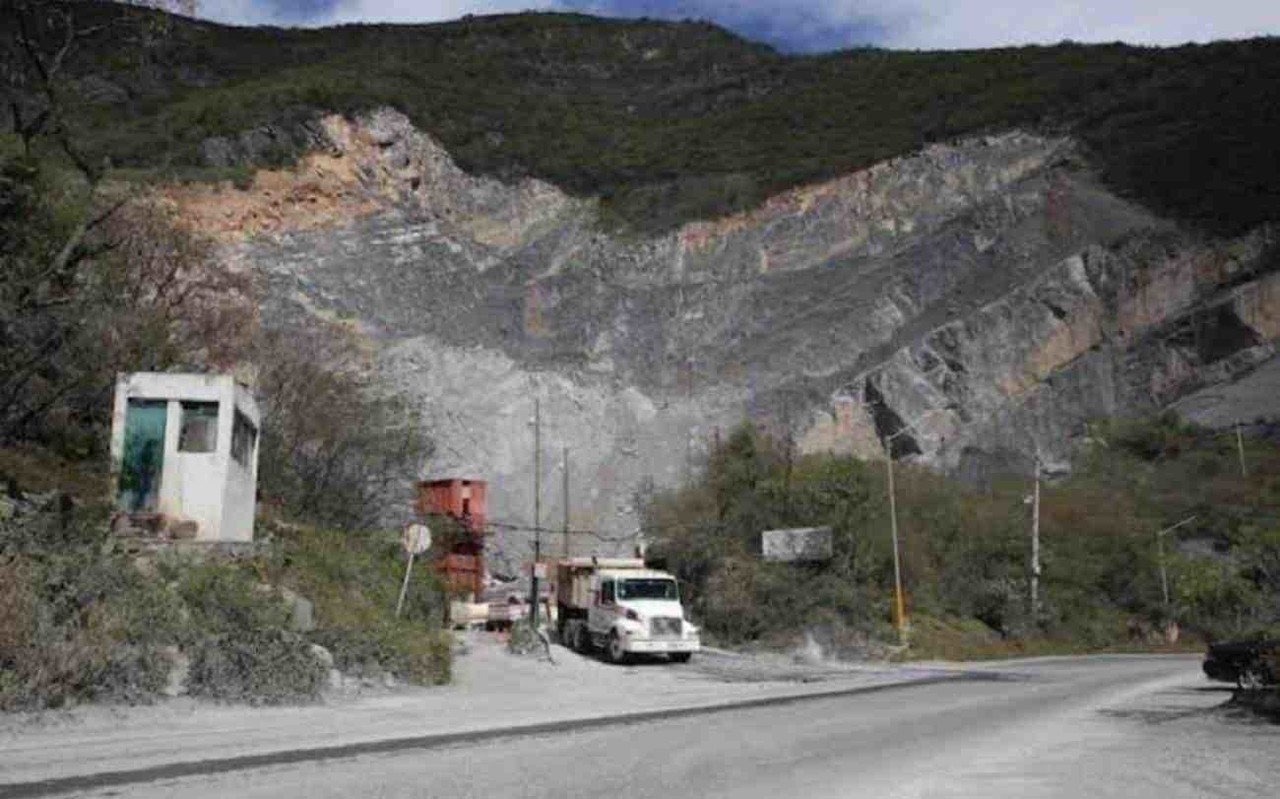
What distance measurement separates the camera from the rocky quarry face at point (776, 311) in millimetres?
70000

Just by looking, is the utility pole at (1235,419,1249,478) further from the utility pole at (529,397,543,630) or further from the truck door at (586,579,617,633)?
the truck door at (586,579,617,633)

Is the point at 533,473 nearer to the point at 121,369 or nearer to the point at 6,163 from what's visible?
the point at 121,369

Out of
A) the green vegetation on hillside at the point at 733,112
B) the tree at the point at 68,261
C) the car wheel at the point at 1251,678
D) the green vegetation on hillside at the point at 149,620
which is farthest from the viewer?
the green vegetation on hillside at the point at 733,112

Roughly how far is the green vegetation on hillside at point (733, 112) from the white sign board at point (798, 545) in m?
42.0

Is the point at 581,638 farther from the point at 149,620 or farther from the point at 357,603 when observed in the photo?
the point at 149,620

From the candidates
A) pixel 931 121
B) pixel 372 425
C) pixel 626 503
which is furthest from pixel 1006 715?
pixel 931 121

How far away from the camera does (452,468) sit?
67.2 metres

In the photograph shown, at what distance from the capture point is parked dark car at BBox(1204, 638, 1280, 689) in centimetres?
1889

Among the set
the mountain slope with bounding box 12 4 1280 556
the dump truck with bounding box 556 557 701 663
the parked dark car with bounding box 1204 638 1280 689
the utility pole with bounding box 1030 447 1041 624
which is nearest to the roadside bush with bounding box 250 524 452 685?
the dump truck with bounding box 556 557 701 663

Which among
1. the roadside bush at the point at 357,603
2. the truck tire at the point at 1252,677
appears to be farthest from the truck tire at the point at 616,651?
the truck tire at the point at 1252,677

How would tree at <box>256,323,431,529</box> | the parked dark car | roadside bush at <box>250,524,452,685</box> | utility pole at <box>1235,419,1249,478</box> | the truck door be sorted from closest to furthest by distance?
the parked dark car, roadside bush at <box>250,524,452,685</box>, the truck door, tree at <box>256,323,431,529</box>, utility pole at <box>1235,419,1249,478</box>

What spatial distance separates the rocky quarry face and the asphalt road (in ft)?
154

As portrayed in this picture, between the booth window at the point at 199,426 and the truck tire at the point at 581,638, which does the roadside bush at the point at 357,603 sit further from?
the truck tire at the point at 581,638

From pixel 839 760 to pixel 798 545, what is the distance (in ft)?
107
